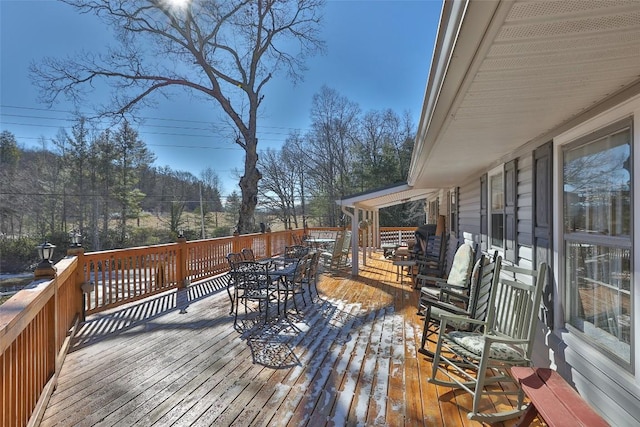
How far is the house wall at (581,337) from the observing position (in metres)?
1.74

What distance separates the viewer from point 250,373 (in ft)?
10.0

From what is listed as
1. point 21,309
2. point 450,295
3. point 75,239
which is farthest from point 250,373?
point 75,239

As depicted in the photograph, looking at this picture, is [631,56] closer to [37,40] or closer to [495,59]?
[495,59]

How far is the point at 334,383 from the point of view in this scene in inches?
112

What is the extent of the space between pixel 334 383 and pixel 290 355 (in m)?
0.74

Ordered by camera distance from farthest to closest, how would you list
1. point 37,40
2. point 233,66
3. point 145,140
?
point 145,140
point 37,40
point 233,66

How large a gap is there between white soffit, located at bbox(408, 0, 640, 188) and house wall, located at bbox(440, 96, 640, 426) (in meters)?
0.14

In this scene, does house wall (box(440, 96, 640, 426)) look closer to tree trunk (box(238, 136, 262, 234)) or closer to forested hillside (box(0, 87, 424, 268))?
tree trunk (box(238, 136, 262, 234))

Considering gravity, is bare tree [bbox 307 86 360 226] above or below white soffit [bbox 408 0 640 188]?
above

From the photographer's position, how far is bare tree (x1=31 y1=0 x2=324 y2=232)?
11555 mm

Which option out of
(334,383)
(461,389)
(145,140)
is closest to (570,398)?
(461,389)

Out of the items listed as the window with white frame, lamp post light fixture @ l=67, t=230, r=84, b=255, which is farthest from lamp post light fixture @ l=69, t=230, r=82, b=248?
the window with white frame

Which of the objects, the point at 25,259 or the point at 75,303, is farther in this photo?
the point at 25,259

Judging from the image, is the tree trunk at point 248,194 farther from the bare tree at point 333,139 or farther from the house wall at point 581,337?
the bare tree at point 333,139
